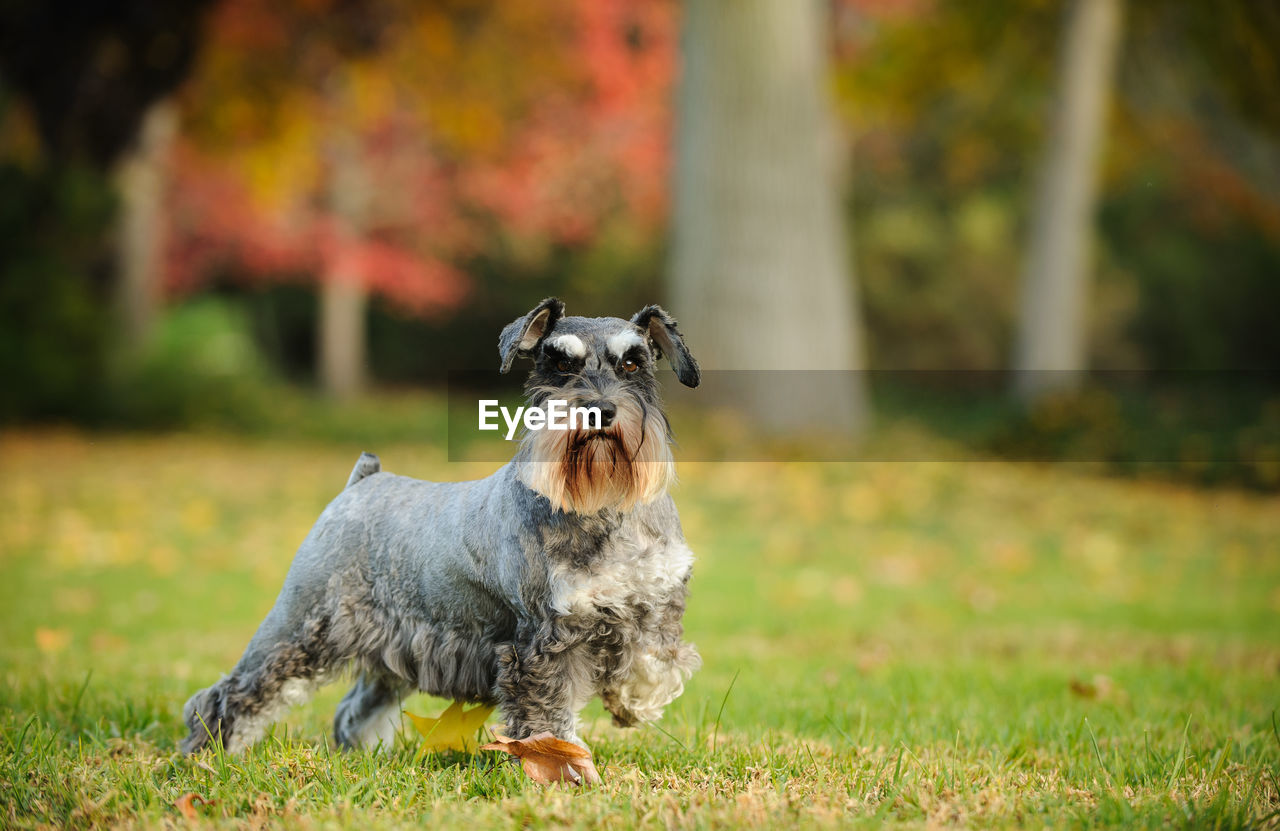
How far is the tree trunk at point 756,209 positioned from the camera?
13.1m

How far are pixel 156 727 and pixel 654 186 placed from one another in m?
19.4

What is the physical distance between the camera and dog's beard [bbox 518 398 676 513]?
128 inches

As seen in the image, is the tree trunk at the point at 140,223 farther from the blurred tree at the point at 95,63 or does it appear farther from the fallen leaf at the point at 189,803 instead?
the fallen leaf at the point at 189,803

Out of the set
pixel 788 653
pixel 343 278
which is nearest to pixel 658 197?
pixel 343 278

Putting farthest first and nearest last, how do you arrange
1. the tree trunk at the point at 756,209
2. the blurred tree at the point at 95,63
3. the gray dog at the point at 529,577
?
the blurred tree at the point at 95,63 → the tree trunk at the point at 756,209 → the gray dog at the point at 529,577

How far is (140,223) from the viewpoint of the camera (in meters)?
16.5

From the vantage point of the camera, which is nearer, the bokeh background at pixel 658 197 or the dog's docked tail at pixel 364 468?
the dog's docked tail at pixel 364 468

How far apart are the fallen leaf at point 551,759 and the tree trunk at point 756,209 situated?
32.0 feet

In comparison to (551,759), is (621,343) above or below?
above

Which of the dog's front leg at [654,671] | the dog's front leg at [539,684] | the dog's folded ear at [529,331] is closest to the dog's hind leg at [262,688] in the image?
the dog's front leg at [539,684]

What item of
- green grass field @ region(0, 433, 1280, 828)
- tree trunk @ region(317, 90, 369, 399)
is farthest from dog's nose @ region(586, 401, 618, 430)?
tree trunk @ region(317, 90, 369, 399)

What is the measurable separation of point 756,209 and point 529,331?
10017mm

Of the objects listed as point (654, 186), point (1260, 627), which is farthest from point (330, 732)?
point (654, 186)

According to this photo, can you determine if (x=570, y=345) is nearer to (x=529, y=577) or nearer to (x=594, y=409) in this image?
(x=594, y=409)
